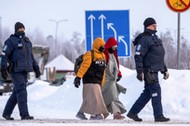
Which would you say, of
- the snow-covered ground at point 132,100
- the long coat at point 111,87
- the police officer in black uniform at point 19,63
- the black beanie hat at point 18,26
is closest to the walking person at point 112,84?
the long coat at point 111,87

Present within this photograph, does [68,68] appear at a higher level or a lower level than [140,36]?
lower

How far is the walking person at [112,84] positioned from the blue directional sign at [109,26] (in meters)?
4.54

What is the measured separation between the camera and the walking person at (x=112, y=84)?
1202cm

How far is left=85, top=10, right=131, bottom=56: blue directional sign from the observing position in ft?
55.4

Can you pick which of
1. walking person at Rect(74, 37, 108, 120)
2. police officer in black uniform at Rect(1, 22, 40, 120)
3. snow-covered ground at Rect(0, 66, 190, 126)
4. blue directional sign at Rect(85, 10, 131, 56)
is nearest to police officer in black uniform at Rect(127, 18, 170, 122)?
walking person at Rect(74, 37, 108, 120)

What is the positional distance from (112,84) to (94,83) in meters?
0.71

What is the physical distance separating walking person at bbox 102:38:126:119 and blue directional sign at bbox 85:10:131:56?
454 cm

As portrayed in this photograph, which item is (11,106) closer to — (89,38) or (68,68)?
(89,38)

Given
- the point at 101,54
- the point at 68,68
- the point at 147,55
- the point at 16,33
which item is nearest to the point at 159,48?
the point at 147,55

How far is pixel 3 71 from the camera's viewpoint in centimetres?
1135

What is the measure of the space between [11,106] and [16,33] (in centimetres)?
132

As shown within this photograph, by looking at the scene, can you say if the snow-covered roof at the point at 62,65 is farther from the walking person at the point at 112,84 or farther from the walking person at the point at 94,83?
the walking person at the point at 94,83

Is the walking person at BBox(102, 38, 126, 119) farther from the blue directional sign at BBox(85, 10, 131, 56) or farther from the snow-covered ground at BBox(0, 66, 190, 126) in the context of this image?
the blue directional sign at BBox(85, 10, 131, 56)

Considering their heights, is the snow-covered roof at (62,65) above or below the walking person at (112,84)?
below
